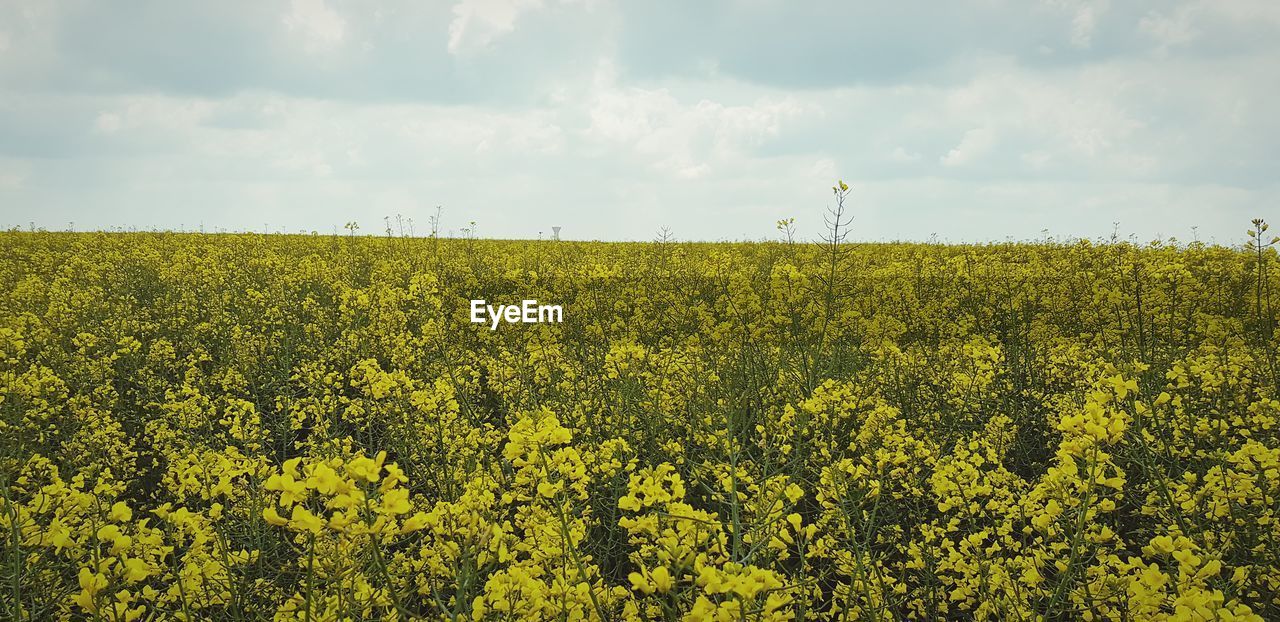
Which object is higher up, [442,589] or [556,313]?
[556,313]

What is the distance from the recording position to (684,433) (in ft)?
16.2

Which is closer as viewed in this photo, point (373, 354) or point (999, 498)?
point (999, 498)

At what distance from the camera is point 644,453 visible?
453 cm

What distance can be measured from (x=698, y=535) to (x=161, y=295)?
33.2 ft

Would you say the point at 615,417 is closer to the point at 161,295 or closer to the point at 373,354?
the point at 373,354

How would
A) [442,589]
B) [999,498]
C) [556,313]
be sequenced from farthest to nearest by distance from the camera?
1. [556,313]
2. [999,498]
3. [442,589]

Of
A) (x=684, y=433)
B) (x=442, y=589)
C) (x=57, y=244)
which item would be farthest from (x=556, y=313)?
(x=57, y=244)

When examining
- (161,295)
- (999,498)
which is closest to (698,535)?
(999,498)

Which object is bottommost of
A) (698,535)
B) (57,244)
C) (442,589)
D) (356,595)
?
(442,589)

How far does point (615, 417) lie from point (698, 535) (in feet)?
8.97

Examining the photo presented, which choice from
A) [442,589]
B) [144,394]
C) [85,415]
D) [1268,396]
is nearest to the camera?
[442,589]

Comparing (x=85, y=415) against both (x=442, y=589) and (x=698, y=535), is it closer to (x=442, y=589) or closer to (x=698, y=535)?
(x=442, y=589)

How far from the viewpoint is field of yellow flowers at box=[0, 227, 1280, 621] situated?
2.14m

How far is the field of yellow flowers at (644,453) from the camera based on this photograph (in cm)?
214
